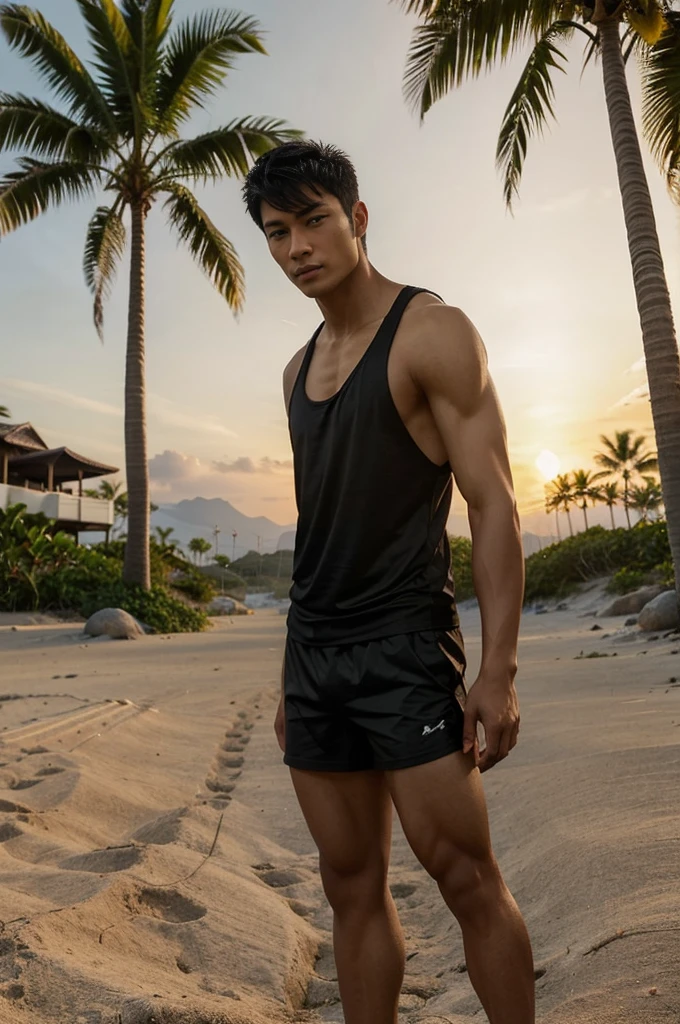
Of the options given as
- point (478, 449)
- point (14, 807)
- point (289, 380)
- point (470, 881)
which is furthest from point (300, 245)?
point (14, 807)

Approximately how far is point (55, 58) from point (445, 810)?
15.3 m

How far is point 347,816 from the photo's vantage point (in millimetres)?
1610

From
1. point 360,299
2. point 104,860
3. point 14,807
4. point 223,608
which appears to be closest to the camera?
point 360,299

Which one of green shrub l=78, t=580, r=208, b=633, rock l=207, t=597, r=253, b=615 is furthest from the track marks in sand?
rock l=207, t=597, r=253, b=615

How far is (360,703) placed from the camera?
1.52m

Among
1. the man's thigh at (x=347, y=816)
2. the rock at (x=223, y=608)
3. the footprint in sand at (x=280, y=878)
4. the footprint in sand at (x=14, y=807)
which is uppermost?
the rock at (x=223, y=608)

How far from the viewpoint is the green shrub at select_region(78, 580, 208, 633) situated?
13.8 meters

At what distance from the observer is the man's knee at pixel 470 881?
4.71ft

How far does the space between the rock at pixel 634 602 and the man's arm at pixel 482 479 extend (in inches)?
541

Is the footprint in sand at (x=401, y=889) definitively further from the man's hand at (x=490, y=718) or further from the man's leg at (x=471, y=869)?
the man's hand at (x=490, y=718)

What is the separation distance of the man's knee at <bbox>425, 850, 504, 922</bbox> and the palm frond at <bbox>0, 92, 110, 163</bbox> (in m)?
14.6

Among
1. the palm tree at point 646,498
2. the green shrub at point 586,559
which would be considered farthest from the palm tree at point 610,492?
the green shrub at point 586,559

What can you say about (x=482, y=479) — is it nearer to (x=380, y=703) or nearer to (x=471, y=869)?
(x=380, y=703)

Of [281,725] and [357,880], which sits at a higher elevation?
[281,725]
